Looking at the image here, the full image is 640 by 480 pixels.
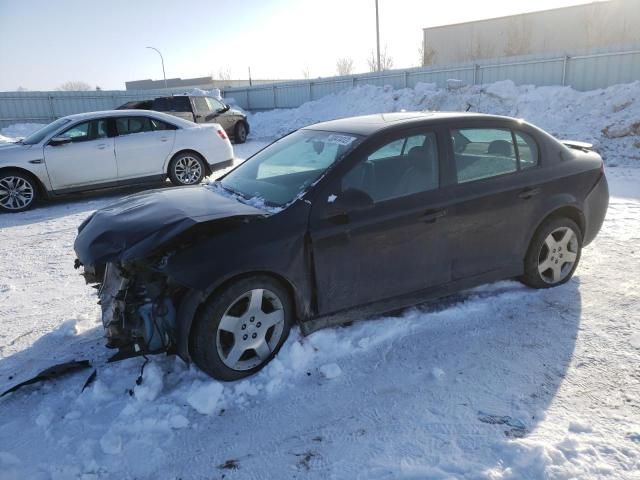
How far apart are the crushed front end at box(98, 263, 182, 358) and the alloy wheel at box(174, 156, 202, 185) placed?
659 cm

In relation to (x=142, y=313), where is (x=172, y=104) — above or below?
above

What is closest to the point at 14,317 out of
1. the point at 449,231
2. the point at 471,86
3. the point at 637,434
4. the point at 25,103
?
the point at 449,231

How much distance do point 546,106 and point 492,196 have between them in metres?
12.8

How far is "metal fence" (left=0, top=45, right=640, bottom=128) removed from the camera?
48.4 ft

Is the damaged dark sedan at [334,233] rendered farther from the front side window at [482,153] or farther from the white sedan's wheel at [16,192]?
the white sedan's wheel at [16,192]

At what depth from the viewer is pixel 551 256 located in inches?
174

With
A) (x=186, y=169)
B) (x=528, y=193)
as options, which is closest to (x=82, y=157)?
(x=186, y=169)

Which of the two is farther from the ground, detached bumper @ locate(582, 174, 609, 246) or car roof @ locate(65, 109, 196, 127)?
car roof @ locate(65, 109, 196, 127)

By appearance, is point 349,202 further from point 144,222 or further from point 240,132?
point 240,132

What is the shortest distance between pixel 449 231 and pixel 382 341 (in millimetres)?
1000

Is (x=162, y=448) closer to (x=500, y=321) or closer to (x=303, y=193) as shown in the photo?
(x=303, y=193)

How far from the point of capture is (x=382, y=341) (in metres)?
3.68

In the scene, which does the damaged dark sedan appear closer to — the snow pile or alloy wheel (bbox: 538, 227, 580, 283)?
alloy wheel (bbox: 538, 227, 580, 283)

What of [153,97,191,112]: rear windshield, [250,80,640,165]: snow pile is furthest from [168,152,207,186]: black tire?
[153,97,191,112]: rear windshield
